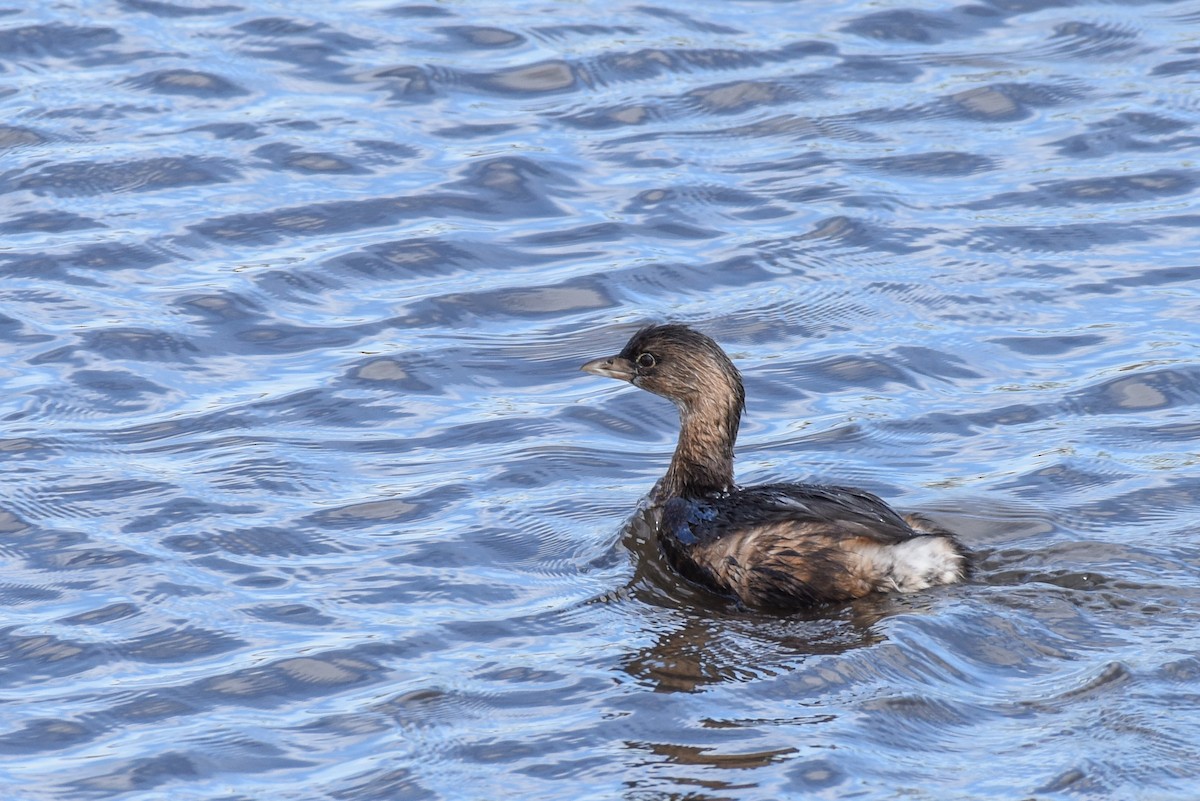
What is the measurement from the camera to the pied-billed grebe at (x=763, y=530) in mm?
6918

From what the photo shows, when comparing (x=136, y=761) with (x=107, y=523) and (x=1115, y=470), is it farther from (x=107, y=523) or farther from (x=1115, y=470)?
(x=1115, y=470)

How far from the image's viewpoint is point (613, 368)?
27.2 feet

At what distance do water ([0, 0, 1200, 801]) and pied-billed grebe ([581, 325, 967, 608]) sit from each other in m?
0.12

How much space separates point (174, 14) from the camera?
13.0 meters

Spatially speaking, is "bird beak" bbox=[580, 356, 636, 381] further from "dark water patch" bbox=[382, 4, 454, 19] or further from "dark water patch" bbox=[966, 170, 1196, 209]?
"dark water patch" bbox=[382, 4, 454, 19]

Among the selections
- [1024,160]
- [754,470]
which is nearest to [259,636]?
[754,470]

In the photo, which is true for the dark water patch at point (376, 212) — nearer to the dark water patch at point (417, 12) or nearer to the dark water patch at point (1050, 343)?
the dark water patch at point (417, 12)

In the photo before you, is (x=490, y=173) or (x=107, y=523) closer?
(x=107, y=523)

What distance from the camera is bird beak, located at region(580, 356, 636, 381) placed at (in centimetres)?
827

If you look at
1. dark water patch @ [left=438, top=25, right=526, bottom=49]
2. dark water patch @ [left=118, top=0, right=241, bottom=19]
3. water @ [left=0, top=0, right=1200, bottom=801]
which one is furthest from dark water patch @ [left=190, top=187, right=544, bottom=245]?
dark water patch @ [left=118, top=0, right=241, bottom=19]

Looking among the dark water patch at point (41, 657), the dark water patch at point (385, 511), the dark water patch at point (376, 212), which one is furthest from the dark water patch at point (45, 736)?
the dark water patch at point (376, 212)

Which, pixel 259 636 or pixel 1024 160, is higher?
pixel 1024 160

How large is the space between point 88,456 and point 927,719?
12.8 feet

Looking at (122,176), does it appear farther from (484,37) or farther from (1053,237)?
(1053,237)
